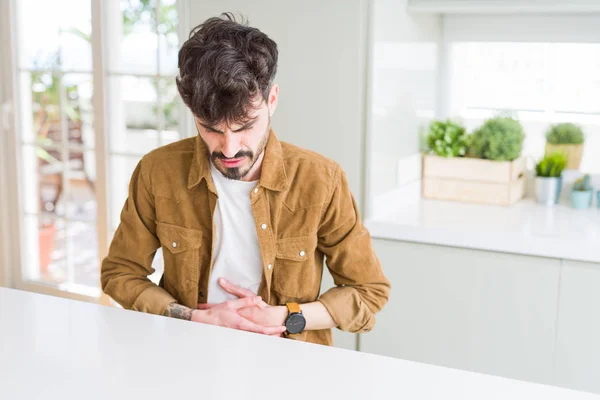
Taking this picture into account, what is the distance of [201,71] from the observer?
59.0 inches

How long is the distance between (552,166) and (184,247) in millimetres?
1842

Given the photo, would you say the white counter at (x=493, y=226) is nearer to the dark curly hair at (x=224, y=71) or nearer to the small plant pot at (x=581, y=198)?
the small plant pot at (x=581, y=198)

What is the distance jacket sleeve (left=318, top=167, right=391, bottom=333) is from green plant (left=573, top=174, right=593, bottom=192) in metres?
1.56

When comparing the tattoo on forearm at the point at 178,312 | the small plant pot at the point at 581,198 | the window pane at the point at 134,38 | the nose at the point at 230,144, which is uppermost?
the window pane at the point at 134,38

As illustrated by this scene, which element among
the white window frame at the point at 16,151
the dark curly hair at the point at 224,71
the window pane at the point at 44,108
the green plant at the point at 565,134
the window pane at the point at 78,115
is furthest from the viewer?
the window pane at the point at 78,115

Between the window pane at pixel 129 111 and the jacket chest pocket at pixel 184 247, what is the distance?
1.69 meters

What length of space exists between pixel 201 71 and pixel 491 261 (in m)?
1.48

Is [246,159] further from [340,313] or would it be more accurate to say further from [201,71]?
[340,313]

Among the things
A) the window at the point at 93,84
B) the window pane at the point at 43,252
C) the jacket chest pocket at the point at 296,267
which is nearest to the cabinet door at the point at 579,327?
the jacket chest pocket at the point at 296,267

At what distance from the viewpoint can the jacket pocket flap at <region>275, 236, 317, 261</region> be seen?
1.74m

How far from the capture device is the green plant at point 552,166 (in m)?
3.08

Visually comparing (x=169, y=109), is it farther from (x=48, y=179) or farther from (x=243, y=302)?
(x=243, y=302)

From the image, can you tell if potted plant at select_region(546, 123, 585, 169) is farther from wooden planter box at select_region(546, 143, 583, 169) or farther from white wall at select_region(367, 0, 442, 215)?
white wall at select_region(367, 0, 442, 215)

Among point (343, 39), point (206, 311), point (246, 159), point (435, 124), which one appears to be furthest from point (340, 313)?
point (435, 124)
